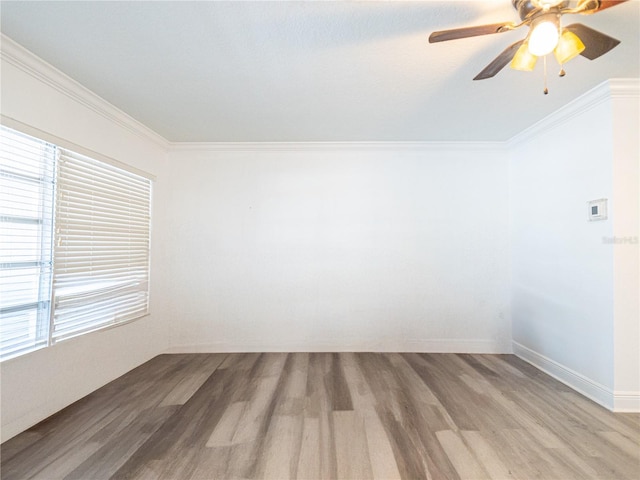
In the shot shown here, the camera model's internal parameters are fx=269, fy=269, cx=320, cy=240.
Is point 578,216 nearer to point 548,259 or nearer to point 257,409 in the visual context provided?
point 548,259

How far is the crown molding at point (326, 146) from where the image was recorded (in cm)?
335

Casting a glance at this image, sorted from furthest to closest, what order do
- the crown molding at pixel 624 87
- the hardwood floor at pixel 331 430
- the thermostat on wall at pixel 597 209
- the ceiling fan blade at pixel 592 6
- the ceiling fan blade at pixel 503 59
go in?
the thermostat on wall at pixel 597 209
the crown molding at pixel 624 87
the hardwood floor at pixel 331 430
the ceiling fan blade at pixel 503 59
the ceiling fan blade at pixel 592 6

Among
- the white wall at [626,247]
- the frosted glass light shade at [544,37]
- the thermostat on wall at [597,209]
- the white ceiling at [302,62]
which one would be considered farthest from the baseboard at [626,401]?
the frosted glass light shade at [544,37]

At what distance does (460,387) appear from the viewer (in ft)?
8.08

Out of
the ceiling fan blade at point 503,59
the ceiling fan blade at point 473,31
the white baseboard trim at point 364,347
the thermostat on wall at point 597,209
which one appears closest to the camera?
the ceiling fan blade at point 473,31

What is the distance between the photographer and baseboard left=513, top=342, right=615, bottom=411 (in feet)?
7.09

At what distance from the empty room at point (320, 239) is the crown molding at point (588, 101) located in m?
0.02

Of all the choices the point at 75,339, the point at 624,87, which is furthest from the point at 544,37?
the point at 75,339

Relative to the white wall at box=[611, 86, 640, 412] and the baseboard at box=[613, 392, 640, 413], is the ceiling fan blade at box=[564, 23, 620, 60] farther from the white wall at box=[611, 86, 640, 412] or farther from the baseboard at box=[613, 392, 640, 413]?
the baseboard at box=[613, 392, 640, 413]

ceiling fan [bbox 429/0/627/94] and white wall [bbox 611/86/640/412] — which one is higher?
ceiling fan [bbox 429/0/627/94]

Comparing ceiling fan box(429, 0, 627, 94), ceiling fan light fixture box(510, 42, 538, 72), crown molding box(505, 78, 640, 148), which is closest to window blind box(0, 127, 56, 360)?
ceiling fan box(429, 0, 627, 94)

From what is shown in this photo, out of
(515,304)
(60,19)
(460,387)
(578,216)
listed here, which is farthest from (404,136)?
(60,19)

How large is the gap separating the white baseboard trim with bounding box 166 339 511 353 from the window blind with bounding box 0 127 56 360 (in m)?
1.63

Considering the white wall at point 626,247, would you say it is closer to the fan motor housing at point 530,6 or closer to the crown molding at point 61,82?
the fan motor housing at point 530,6
